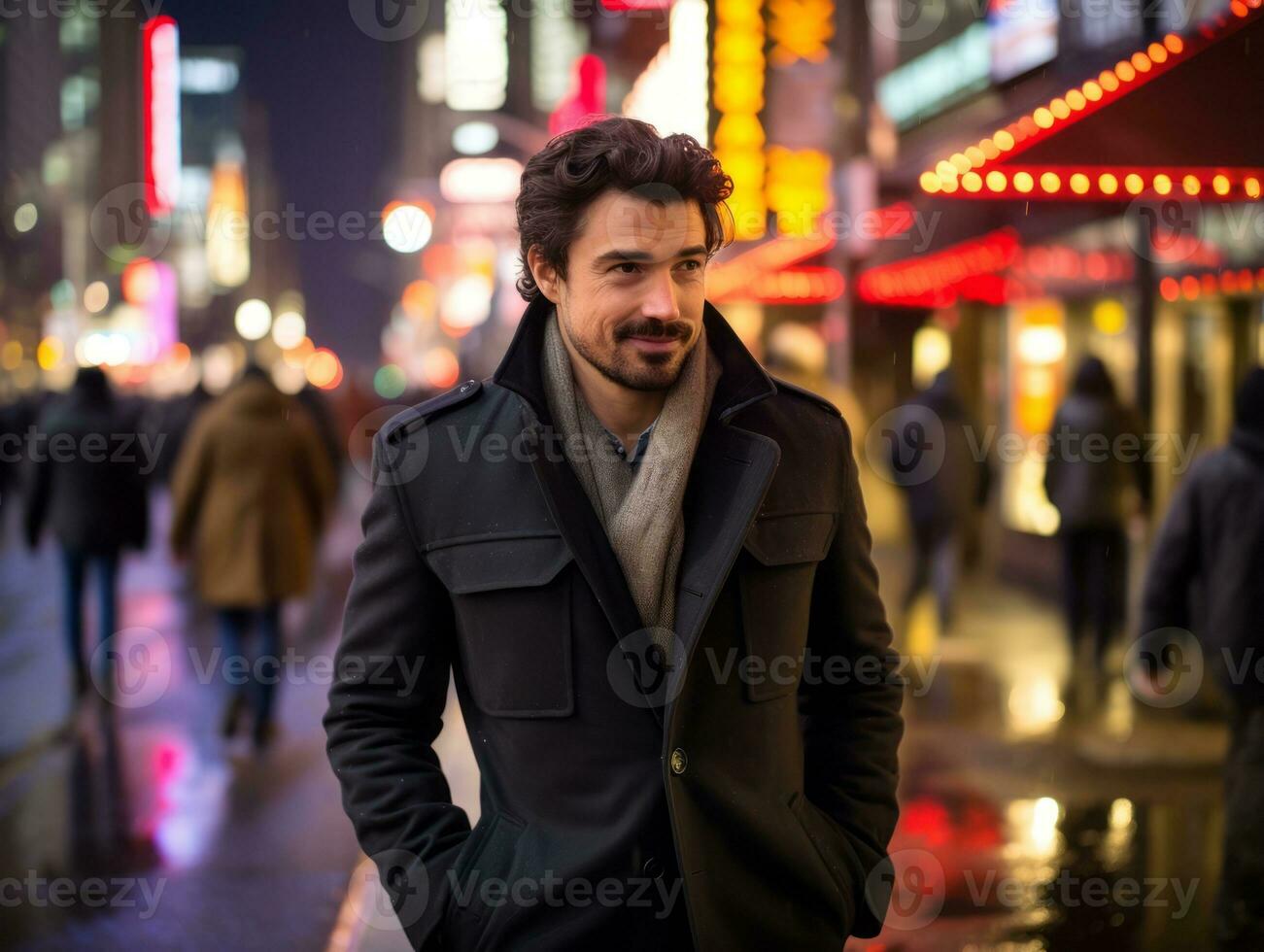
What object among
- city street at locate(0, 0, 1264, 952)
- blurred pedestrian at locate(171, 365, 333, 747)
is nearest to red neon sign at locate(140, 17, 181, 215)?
city street at locate(0, 0, 1264, 952)

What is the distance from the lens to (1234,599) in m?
5.52

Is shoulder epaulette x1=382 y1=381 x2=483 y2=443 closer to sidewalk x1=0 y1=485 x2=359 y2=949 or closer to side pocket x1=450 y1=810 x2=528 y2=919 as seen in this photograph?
side pocket x1=450 y1=810 x2=528 y2=919

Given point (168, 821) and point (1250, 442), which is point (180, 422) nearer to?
point (168, 821)

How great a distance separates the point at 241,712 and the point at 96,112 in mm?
134408

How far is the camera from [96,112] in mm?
132250

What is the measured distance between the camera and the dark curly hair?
2797mm

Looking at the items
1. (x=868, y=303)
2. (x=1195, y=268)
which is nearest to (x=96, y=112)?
(x=868, y=303)

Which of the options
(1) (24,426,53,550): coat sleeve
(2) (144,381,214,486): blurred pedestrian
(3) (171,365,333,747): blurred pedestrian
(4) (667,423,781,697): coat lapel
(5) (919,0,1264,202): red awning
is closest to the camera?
(4) (667,423,781,697): coat lapel

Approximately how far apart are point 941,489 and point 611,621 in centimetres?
974

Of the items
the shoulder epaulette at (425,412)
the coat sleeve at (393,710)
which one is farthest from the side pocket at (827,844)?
the shoulder epaulette at (425,412)

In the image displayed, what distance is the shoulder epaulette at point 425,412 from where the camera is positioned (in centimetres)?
293

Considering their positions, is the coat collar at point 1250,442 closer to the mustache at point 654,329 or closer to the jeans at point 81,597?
the mustache at point 654,329

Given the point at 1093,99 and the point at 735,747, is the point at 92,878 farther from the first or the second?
the point at 1093,99

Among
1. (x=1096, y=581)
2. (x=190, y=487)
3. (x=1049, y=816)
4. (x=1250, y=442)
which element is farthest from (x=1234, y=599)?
(x=190, y=487)
